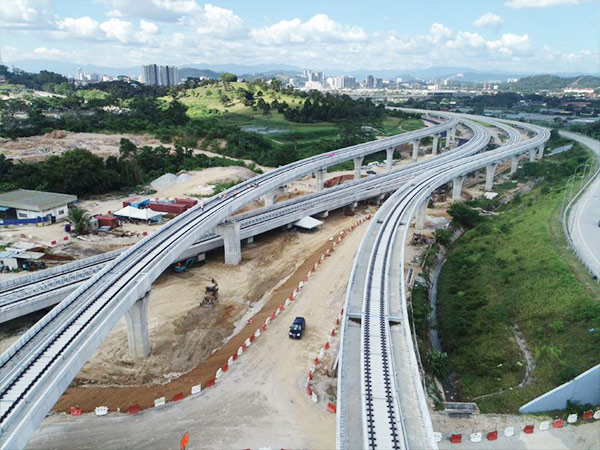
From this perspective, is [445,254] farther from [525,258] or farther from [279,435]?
[279,435]

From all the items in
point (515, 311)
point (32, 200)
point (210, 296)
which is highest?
point (32, 200)

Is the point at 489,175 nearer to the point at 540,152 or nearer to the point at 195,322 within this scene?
the point at 540,152

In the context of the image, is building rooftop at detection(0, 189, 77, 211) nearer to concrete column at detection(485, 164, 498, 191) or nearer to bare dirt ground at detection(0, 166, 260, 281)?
bare dirt ground at detection(0, 166, 260, 281)

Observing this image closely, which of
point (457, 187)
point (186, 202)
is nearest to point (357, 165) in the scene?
point (457, 187)

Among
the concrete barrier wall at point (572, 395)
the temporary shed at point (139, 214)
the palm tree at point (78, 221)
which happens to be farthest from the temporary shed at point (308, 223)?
the concrete barrier wall at point (572, 395)

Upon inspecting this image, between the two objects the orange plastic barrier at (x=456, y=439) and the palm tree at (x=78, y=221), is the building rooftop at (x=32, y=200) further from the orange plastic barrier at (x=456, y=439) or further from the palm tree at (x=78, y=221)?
the orange plastic barrier at (x=456, y=439)

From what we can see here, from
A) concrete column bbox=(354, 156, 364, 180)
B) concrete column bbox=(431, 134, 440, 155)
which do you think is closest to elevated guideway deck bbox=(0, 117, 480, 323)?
concrete column bbox=(354, 156, 364, 180)
